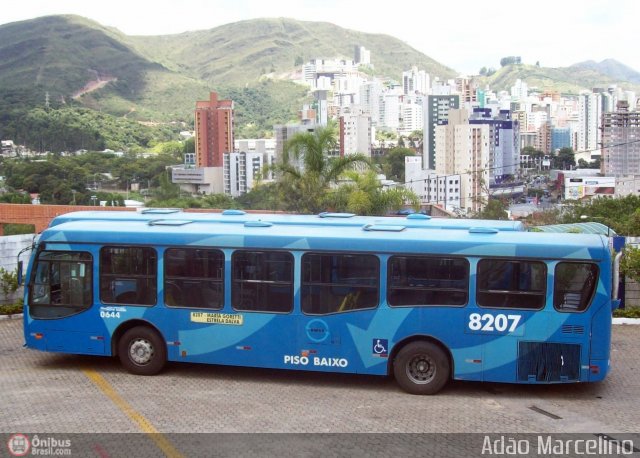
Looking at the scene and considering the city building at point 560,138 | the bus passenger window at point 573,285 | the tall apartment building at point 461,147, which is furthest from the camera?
the city building at point 560,138

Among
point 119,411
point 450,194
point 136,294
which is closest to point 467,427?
point 119,411

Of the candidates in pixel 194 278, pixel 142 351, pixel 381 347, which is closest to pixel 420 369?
pixel 381 347

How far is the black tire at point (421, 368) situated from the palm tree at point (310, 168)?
11.1 m

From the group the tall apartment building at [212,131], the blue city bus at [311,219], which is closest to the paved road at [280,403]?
the blue city bus at [311,219]

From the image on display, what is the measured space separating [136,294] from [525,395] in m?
4.90

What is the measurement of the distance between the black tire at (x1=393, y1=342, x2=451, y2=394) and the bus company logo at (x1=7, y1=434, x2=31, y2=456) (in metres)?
4.05

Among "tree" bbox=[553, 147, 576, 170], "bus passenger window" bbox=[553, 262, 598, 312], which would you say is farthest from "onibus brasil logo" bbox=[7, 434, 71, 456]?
"tree" bbox=[553, 147, 576, 170]

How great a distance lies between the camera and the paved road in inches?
303

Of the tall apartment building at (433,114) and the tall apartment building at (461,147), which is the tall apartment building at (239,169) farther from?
the tall apartment building at (433,114)

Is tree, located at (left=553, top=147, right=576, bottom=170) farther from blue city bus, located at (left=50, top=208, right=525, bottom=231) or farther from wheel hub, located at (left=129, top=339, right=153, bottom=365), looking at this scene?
wheel hub, located at (left=129, top=339, right=153, bottom=365)

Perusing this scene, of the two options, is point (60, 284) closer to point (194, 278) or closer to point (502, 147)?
point (194, 278)

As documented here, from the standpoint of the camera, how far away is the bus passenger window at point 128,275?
31.6ft

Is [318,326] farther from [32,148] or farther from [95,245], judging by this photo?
[32,148]

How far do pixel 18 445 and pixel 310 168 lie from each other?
13498mm
